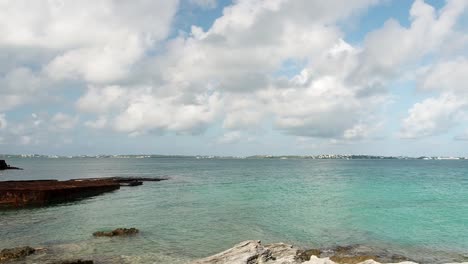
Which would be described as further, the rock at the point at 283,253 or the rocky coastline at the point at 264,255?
the rock at the point at 283,253

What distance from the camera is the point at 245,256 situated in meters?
19.0

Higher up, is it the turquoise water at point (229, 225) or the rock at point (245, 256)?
the rock at point (245, 256)

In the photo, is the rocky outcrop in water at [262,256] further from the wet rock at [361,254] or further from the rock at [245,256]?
the wet rock at [361,254]

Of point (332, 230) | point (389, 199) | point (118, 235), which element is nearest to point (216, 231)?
point (118, 235)

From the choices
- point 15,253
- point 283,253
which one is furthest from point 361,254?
point 15,253

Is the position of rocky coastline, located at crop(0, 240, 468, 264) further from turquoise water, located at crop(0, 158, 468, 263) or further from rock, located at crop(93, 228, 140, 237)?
turquoise water, located at crop(0, 158, 468, 263)

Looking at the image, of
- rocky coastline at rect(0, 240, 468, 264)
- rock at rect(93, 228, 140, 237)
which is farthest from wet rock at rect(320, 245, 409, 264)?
rock at rect(93, 228, 140, 237)

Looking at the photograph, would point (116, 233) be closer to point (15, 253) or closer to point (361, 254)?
point (15, 253)

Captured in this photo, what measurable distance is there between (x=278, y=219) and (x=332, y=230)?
7.78m

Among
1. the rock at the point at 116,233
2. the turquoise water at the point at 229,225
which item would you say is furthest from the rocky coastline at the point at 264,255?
the turquoise water at the point at 229,225

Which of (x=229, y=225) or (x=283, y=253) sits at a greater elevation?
(x=283, y=253)

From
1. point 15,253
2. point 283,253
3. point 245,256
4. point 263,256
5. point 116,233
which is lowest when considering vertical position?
point 116,233

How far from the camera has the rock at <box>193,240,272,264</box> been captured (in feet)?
61.7

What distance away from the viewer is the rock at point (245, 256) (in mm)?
18797
